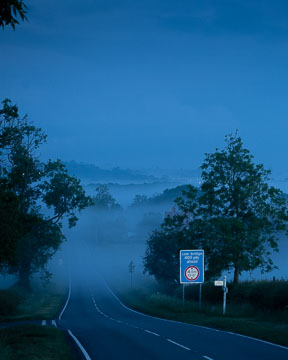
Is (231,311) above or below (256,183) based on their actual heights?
below

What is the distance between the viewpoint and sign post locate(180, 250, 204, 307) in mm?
35125

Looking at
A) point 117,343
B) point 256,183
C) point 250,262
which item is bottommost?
point 117,343

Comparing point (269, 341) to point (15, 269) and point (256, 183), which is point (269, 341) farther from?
point (15, 269)

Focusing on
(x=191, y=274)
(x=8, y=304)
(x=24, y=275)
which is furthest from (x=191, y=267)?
(x=24, y=275)

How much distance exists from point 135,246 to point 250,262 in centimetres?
Answer: 14092

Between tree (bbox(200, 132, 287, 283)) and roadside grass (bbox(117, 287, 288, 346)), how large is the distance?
449 centimetres

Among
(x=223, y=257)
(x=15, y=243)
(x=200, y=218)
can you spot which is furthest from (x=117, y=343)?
(x=200, y=218)

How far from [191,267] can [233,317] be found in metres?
5.20

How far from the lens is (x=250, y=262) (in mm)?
40062

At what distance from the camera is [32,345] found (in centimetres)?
1702

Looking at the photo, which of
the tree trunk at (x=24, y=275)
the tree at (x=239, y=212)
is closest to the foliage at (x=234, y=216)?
the tree at (x=239, y=212)

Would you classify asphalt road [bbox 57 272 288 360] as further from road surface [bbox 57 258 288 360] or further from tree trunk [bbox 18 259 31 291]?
tree trunk [bbox 18 259 31 291]

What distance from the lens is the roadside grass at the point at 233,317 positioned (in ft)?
70.7

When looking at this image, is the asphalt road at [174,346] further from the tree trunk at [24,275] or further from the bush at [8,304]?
the tree trunk at [24,275]
